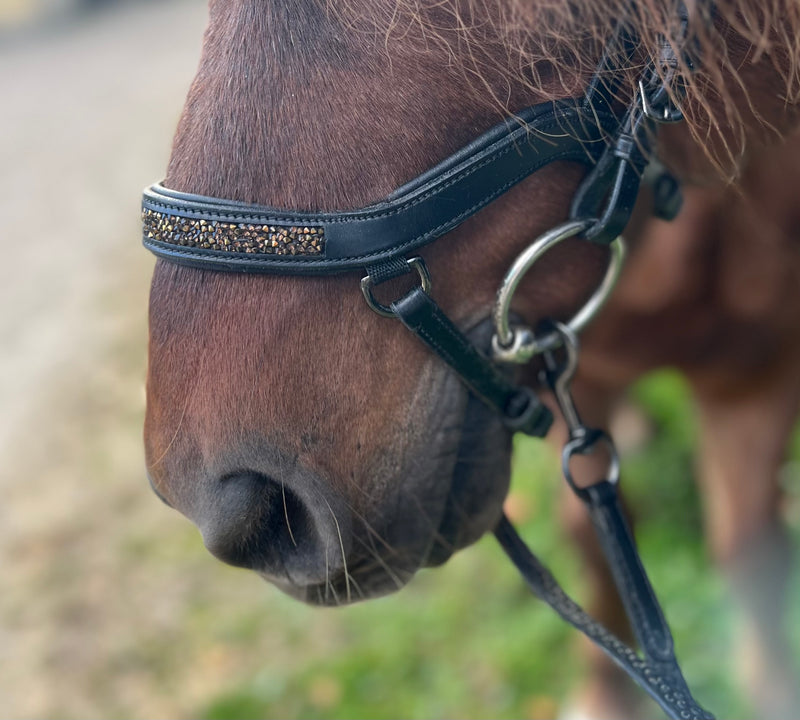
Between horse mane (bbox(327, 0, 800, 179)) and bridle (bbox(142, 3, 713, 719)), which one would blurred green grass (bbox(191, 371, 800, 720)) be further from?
horse mane (bbox(327, 0, 800, 179))

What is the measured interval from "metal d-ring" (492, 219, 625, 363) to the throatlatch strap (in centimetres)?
26

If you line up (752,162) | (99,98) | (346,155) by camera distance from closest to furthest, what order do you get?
(346,155), (752,162), (99,98)

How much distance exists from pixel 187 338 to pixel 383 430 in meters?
0.24

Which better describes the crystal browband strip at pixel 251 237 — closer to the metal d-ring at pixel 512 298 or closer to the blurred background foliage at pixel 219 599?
the metal d-ring at pixel 512 298

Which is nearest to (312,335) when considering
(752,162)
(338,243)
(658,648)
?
(338,243)

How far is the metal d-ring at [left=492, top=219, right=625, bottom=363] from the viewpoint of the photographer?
0.96 metres

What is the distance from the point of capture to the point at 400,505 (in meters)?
1.00

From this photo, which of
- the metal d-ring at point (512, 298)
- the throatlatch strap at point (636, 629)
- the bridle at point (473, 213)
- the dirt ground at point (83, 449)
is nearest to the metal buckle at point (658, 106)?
the bridle at point (473, 213)

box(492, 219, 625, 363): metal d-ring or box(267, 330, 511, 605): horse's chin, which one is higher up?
box(492, 219, 625, 363): metal d-ring

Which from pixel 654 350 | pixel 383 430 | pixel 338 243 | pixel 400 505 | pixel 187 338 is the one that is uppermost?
pixel 338 243

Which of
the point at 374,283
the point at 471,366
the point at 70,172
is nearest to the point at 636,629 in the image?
the point at 471,366

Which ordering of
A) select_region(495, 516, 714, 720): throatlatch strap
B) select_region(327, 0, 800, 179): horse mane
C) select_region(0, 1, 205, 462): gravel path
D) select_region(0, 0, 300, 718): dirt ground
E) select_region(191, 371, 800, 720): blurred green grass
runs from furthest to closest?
select_region(0, 1, 205, 462): gravel path
select_region(0, 0, 300, 718): dirt ground
select_region(191, 371, 800, 720): blurred green grass
select_region(495, 516, 714, 720): throatlatch strap
select_region(327, 0, 800, 179): horse mane

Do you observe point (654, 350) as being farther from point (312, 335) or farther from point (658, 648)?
point (312, 335)

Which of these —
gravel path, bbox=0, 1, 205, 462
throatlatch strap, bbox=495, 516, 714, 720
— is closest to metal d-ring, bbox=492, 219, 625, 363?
throatlatch strap, bbox=495, 516, 714, 720
